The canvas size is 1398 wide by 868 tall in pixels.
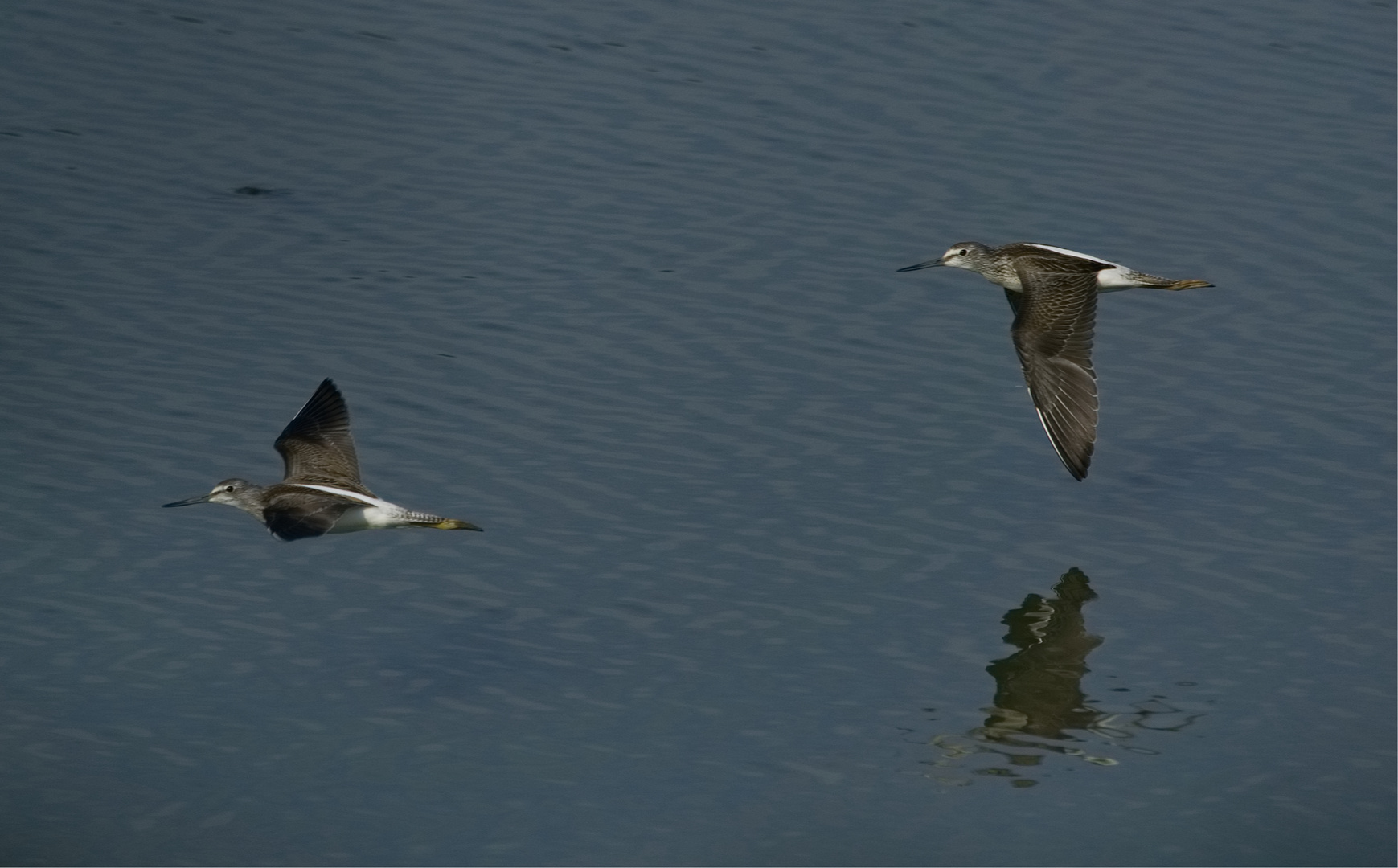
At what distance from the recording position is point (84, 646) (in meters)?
14.9

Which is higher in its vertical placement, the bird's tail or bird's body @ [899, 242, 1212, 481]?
bird's body @ [899, 242, 1212, 481]

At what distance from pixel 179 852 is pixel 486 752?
2.14m

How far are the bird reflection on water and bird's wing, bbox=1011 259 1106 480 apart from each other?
190 centimetres

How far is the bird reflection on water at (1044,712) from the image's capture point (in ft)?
47.2

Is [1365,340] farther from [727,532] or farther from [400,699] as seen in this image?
[400,699]

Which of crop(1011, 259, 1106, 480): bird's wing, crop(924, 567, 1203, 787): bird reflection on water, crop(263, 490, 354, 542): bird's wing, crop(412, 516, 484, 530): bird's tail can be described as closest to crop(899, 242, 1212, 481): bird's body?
crop(1011, 259, 1106, 480): bird's wing

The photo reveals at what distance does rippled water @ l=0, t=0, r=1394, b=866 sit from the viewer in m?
13.8

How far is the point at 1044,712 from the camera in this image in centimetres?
1505

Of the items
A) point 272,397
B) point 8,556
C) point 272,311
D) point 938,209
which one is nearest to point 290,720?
point 8,556

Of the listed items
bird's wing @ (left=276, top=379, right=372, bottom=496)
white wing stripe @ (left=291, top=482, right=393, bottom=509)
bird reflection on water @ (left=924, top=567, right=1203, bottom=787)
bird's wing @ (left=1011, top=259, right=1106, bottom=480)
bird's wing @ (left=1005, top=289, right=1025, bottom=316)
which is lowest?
bird reflection on water @ (left=924, top=567, right=1203, bottom=787)

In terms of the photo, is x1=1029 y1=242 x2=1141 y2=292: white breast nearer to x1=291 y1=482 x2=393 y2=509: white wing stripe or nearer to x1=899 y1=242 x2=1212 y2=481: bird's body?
x1=899 y1=242 x2=1212 y2=481: bird's body

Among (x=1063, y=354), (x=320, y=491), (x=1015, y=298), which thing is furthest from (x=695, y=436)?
(x=320, y=491)

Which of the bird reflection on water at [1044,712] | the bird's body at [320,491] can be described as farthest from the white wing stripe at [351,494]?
the bird reflection on water at [1044,712]

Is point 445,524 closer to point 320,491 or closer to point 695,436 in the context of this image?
point 320,491
